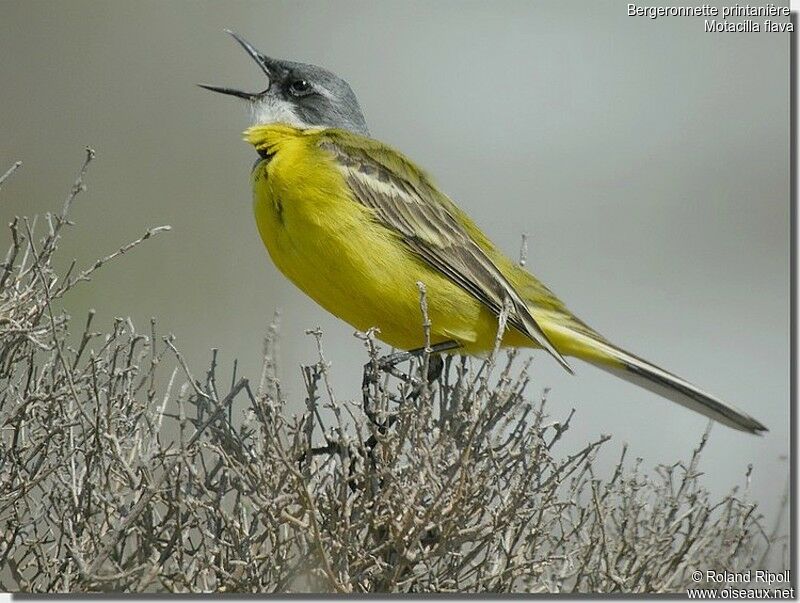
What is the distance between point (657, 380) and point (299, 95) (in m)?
1.82

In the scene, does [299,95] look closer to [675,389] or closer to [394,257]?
[394,257]

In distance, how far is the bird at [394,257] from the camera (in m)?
3.89

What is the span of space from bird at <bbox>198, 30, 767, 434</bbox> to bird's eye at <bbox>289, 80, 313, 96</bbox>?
0.11 meters

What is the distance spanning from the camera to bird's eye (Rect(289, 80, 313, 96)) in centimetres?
466

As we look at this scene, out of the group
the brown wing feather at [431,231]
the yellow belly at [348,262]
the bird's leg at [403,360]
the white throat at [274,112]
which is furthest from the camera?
the white throat at [274,112]

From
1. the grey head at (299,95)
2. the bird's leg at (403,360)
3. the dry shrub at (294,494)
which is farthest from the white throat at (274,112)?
the dry shrub at (294,494)

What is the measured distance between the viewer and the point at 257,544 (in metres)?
2.80

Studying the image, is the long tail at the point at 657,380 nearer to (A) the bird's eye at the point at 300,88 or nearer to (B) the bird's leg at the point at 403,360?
(B) the bird's leg at the point at 403,360

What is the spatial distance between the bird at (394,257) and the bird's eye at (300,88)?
0.11 metres

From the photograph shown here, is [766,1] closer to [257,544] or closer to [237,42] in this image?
[237,42]

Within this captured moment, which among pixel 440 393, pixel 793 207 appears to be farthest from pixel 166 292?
pixel 793 207

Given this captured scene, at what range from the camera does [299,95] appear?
4652 mm

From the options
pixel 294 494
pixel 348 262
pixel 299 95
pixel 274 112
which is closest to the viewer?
pixel 294 494

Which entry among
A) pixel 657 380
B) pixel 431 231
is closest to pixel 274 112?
pixel 431 231
